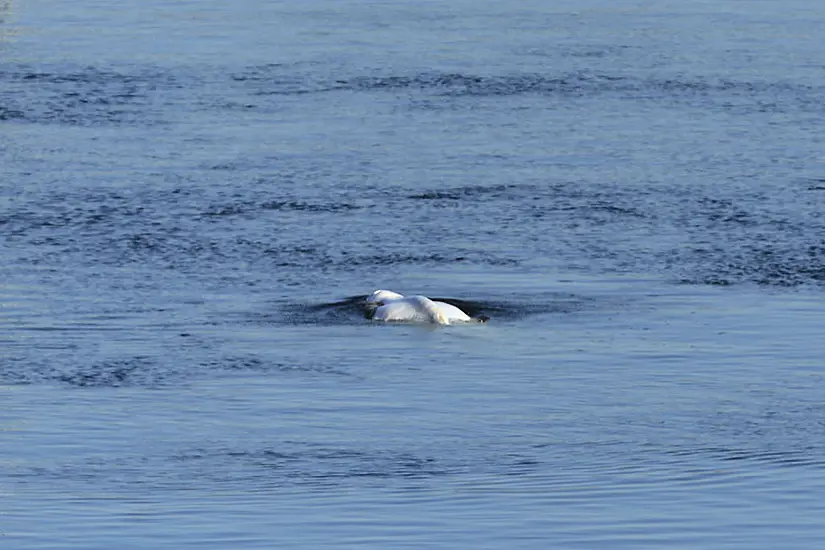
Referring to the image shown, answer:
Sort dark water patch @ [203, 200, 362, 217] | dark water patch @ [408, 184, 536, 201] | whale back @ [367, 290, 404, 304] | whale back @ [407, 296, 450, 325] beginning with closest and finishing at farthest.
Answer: whale back @ [407, 296, 450, 325], whale back @ [367, 290, 404, 304], dark water patch @ [203, 200, 362, 217], dark water patch @ [408, 184, 536, 201]

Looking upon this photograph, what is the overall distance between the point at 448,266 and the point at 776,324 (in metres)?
4.39

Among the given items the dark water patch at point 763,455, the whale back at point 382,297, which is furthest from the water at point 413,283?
the whale back at point 382,297

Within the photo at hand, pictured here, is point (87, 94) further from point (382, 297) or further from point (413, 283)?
point (382, 297)

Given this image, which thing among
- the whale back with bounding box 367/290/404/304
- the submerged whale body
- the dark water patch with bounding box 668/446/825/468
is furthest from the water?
the whale back with bounding box 367/290/404/304

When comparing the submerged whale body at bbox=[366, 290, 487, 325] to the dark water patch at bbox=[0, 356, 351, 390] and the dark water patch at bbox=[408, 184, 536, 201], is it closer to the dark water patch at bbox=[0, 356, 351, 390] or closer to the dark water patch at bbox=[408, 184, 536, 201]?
the dark water patch at bbox=[0, 356, 351, 390]

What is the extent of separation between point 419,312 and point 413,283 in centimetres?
185

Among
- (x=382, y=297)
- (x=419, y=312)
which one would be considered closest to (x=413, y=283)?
(x=382, y=297)

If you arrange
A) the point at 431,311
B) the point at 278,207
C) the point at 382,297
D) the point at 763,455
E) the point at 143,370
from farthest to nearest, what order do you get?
1. the point at 278,207
2. the point at 382,297
3. the point at 431,311
4. the point at 143,370
5. the point at 763,455

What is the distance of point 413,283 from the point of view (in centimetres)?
2575

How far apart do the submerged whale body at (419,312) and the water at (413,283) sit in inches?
6.3

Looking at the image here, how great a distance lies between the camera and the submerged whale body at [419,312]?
78.4ft

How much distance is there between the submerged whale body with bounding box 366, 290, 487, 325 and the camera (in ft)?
78.4

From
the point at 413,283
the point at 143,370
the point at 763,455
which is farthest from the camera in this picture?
the point at 413,283

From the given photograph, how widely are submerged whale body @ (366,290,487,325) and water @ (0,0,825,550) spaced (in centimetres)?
16
